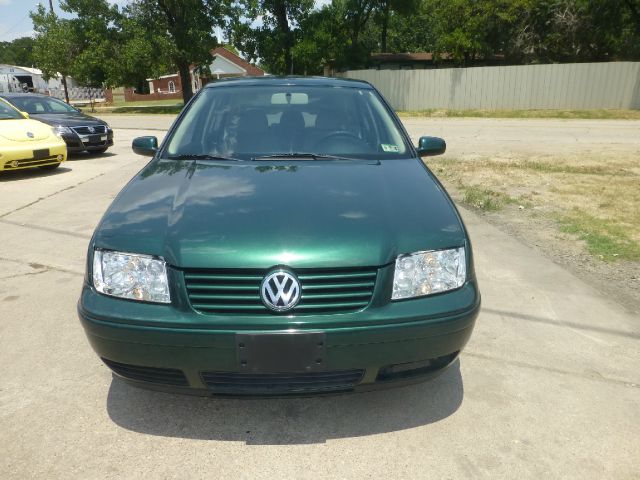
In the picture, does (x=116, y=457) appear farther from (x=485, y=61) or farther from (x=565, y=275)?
(x=485, y=61)

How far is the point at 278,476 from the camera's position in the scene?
6.86 feet

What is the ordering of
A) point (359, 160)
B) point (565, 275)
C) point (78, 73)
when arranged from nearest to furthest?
point (359, 160), point (565, 275), point (78, 73)

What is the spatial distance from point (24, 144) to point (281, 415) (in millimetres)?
8019

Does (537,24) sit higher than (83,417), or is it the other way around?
(537,24)

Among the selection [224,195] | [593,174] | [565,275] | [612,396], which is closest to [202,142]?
[224,195]

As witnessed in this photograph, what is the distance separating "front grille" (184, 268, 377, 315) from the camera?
2012 millimetres

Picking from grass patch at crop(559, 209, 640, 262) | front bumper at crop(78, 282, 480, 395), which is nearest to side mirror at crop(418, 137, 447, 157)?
front bumper at crop(78, 282, 480, 395)

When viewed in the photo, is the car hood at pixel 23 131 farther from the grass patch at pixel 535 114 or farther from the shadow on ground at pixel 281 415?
the grass patch at pixel 535 114

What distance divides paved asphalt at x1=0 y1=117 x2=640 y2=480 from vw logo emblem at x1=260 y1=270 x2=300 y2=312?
705mm

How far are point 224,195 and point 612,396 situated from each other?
2200mm

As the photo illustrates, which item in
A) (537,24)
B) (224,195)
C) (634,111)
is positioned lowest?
(634,111)

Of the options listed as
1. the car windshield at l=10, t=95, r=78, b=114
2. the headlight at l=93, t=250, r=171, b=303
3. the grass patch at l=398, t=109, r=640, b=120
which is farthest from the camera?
the grass patch at l=398, t=109, r=640, b=120

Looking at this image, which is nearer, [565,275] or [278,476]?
[278,476]

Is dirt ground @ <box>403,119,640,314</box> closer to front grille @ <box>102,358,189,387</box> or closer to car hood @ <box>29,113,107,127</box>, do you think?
front grille @ <box>102,358,189,387</box>
